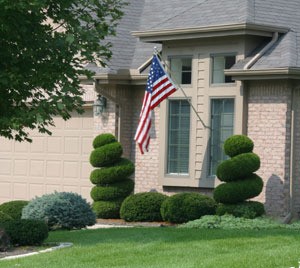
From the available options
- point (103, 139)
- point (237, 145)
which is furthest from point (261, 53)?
point (103, 139)

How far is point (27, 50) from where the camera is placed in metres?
14.9

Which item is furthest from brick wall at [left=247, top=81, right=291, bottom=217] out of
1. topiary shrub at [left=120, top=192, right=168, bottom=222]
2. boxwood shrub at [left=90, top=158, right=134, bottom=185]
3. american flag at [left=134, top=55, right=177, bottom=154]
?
boxwood shrub at [left=90, top=158, right=134, bottom=185]

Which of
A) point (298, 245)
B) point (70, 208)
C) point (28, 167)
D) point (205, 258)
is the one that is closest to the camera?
point (205, 258)

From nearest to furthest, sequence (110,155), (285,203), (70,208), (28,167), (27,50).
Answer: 1. (27,50)
2. (70,208)
3. (285,203)
4. (110,155)
5. (28,167)

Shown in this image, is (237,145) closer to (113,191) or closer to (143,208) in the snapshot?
(143,208)

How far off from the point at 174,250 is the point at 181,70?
8.18 metres

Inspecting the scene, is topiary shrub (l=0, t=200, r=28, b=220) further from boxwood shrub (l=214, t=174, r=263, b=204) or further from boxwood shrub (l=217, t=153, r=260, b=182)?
boxwood shrub (l=217, t=153, r=260, b=182)

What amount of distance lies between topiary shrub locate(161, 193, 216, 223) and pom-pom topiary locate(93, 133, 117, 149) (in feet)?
8.62

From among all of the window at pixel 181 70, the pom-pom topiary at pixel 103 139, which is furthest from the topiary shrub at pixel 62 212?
the window at pixel 181 70

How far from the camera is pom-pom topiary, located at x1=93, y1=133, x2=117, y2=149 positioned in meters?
21.3

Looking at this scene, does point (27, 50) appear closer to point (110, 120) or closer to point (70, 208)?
point (70, 208)

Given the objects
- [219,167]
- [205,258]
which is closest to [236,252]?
[205,258]

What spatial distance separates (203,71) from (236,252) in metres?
7.92

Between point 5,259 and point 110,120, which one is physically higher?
point 110,120
